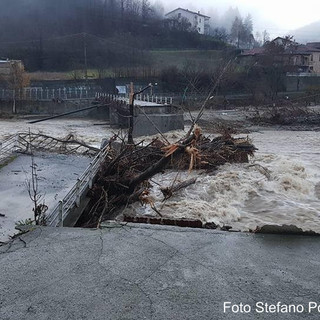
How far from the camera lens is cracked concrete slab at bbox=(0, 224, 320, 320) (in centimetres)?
464

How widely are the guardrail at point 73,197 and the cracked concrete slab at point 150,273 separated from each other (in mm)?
507

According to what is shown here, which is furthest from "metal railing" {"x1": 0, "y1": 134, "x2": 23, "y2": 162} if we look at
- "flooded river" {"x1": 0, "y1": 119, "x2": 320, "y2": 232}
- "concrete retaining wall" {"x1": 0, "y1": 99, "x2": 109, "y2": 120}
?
"concrete retaining wall" {"x1": 0, "y1": 99, "x2": 109, "y2": 120}

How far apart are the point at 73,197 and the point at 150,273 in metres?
3.64

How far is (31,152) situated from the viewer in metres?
14.3

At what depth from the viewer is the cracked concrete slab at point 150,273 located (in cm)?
464

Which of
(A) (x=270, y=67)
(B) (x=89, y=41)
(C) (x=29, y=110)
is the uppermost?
(B) (x=89, y=41)

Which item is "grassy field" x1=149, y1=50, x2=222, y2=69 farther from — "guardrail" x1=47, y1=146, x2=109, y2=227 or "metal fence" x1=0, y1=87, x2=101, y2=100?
"guardrail" x1=47, y1=146, x2=109, y2=227

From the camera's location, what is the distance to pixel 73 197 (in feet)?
28.3

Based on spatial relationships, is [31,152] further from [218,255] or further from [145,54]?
[145,54]

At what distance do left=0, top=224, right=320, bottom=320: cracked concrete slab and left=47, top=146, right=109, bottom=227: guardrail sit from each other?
51 cm

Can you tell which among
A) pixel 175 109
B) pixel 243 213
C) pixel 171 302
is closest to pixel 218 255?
pixel 171 302

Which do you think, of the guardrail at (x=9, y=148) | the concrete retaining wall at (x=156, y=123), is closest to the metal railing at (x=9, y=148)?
the guardrail at (x=9, y=148)

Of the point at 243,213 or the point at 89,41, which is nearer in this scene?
the point at 243,213

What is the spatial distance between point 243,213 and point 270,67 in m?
64.0
